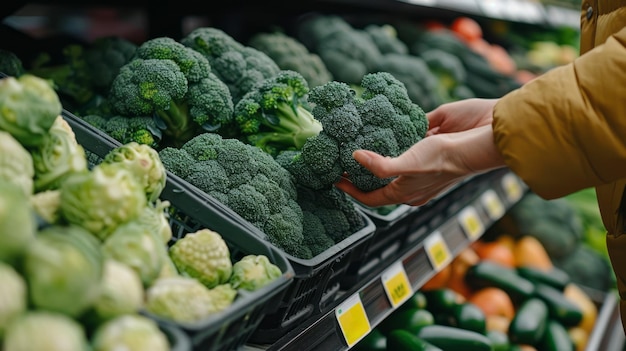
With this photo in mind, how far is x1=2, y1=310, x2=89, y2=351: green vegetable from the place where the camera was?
62 centimetres

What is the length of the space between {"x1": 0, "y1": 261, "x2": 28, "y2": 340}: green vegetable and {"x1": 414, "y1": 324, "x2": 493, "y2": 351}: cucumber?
1.37m

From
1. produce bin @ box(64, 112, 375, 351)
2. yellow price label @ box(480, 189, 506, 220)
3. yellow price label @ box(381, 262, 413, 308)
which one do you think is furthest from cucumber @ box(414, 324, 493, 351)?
produce bin @ box(64, 112, 375, 351)

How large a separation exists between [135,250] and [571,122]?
0.73 meters

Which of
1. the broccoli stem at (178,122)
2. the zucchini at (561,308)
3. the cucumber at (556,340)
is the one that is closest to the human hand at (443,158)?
the broccoli stem at (178,122)

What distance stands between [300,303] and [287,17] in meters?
1.61

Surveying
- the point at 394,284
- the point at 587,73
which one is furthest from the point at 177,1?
the point at 587,73

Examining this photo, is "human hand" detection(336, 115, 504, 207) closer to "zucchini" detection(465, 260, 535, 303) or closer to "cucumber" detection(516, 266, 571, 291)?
"zucchini" detection(465, 260, 535, 303)

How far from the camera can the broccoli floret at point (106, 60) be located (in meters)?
1.58

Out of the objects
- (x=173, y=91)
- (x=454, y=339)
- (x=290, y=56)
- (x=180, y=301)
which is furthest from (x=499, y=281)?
(x=180, y=301)

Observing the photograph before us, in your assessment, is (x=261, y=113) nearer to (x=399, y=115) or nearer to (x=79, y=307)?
(x=399, y=115)

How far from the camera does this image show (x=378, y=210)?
1.67 meters

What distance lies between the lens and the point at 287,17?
101 inches

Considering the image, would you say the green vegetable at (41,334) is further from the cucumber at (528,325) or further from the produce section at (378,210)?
the cucumber at (528,325)

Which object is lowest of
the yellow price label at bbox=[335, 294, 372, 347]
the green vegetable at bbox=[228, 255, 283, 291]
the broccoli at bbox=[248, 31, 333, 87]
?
the yellow price label at bbox=[335, 294, 372, 347]
